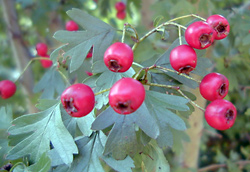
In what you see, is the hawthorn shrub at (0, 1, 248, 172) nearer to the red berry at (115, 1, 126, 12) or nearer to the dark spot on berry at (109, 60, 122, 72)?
the dark spot on berry at (109, 60, 122, 72)

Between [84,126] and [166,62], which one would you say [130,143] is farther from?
[166,62]

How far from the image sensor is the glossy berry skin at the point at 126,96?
2.25 ft

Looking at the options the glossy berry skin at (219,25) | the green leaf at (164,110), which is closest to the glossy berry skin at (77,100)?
the green leaf at (164,110)

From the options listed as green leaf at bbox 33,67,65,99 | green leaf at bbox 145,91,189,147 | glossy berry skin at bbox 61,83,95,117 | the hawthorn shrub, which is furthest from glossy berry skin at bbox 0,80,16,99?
green leaf at bbox 145,91,189,147

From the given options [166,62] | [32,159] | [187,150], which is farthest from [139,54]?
[32,159]

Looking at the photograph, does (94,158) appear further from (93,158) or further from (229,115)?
(229,115)

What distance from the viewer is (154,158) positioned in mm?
1012

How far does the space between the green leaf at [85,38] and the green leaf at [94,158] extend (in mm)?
271

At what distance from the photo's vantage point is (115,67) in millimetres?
791

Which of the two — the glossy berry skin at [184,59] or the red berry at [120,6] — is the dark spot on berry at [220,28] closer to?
the glossy berry skin at [184,59]

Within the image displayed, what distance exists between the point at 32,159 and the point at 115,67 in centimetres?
45

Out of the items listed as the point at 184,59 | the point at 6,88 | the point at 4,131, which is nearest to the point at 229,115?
the point at 184,59

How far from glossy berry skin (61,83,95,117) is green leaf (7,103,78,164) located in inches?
6.4

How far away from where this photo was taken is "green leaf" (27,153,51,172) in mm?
766
